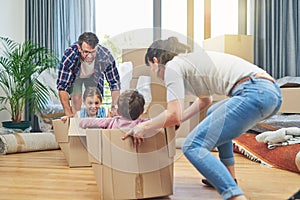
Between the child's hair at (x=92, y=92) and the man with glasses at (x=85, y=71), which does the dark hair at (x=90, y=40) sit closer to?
the man with glasses at (x=85, y=71)

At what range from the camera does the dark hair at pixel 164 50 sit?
61.0 inches

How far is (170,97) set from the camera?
148 centimetres

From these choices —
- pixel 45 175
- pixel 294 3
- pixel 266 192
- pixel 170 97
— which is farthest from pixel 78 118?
pixel 294 3

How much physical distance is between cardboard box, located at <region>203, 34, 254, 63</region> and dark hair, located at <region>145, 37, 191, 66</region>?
182 cm

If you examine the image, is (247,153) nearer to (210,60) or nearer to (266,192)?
(266,192)

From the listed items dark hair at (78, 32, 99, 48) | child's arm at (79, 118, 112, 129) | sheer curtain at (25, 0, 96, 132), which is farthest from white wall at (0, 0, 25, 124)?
child's arm at (79, 118, 112, 129)

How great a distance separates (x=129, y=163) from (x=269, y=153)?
48.7 inches

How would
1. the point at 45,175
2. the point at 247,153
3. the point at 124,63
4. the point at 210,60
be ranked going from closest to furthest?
the point at 210,60
the point at 124,63
the point at 45,175
the point at 247,153

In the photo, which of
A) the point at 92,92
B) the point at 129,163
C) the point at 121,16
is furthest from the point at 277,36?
the point at 129,163

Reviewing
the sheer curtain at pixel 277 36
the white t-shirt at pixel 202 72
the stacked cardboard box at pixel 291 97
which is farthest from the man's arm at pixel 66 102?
the sheer curtain at pixel 277 36

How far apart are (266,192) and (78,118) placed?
114cm

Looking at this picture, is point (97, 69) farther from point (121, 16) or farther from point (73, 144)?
point (121, 16)

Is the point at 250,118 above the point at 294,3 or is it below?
below

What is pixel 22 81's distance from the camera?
137 inches
